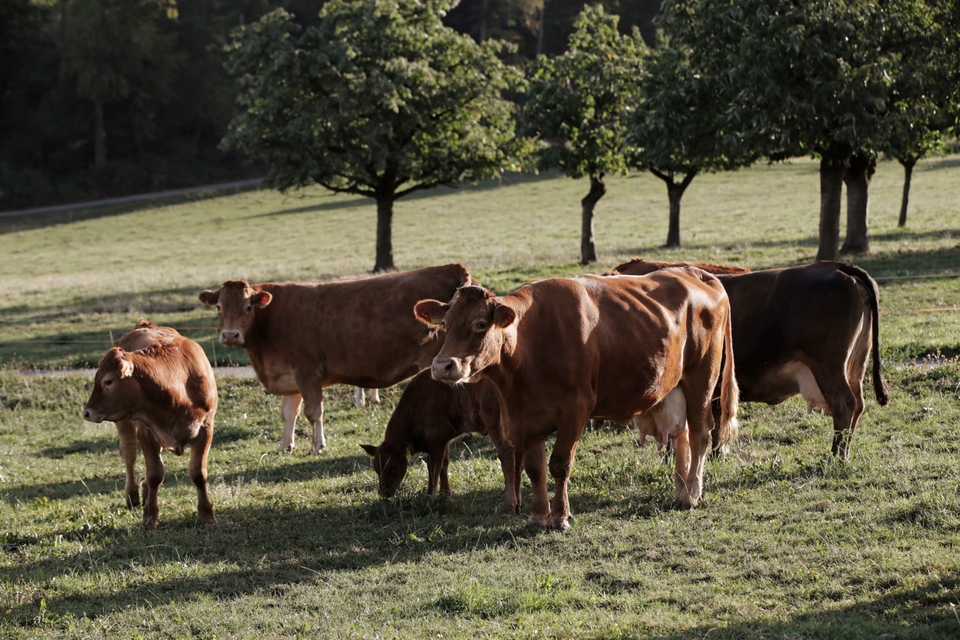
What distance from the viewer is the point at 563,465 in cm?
749

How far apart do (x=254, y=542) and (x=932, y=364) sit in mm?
8382

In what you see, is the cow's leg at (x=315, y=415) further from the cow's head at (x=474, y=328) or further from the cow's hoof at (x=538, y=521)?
the cow's head at (x=474, y=328)

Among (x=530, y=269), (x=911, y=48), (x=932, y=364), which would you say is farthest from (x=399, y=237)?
(x=932, y=364)

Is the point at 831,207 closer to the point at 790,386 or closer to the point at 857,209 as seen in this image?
the point at 857,209

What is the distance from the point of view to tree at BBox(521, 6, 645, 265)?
27188 millimetres

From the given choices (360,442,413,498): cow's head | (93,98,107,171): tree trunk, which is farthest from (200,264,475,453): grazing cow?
(93,98,107,171): tree trunk

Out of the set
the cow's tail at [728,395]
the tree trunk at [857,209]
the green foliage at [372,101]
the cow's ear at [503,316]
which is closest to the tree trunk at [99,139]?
the green foliage at [372,101]

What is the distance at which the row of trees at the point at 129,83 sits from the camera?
69000 millimetres

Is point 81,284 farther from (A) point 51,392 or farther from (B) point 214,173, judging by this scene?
(B) point 214,173

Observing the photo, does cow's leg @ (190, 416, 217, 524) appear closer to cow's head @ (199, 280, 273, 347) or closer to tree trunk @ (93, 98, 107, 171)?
cow's head @ (199, 280, 273, 347)

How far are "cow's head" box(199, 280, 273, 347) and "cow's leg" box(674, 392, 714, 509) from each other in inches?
208

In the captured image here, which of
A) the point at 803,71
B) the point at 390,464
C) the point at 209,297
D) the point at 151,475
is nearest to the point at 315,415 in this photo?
the point at 209,297

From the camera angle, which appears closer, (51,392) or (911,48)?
(51,392)

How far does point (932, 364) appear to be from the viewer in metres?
11.9
